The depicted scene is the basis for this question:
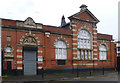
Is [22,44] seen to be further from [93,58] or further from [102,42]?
[102,42]

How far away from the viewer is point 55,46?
23562mm

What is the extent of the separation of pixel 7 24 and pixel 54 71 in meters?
9.38

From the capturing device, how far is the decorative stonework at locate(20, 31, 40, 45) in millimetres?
20828

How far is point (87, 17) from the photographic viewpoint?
27703 millimetres

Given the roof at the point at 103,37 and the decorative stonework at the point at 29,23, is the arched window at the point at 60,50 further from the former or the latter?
the roof at the point at 103,37

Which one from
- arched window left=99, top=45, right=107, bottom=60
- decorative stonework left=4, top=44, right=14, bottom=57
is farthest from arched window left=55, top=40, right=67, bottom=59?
arched window left=99, top=45, right=107, bottom=60

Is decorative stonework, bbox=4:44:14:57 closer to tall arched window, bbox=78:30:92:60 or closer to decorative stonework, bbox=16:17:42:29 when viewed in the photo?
decorative stonework, bbox=16:17:42:29

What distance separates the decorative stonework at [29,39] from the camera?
68.3 ft

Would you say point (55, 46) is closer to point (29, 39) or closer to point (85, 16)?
point (29, 39)

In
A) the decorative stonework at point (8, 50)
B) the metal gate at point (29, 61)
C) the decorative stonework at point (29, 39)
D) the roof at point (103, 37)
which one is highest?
the roof at point (103, 37)

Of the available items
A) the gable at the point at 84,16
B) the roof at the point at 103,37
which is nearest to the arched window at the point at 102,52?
the roof at the point at 103,37

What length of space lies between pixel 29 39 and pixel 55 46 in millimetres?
4295

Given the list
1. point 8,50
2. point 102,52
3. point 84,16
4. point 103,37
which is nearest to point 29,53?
point 8,50

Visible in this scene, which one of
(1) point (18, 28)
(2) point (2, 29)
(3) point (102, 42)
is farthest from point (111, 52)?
(2) point (2, 29)
